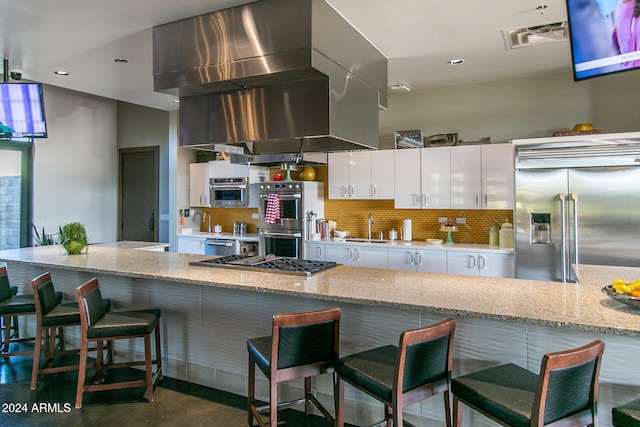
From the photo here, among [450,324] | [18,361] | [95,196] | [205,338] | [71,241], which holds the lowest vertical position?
[18,361]

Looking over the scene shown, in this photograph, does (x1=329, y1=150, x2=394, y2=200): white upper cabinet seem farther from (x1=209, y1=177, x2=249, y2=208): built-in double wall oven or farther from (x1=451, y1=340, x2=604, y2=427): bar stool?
(x1=451, y1=340, x2=604, y2=427): bar stool

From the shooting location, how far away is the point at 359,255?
5262 mm

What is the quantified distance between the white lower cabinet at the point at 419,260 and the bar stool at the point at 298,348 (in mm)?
2849

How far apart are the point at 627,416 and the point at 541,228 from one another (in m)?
2.96

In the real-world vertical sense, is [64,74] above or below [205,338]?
above

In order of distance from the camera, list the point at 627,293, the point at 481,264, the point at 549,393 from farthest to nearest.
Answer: the point at 481,264 < the point at 627,293 < the point at 549,393

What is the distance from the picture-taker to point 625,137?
3951mm

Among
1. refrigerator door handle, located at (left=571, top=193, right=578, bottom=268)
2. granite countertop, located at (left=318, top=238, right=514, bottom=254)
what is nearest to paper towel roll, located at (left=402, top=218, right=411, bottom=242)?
granite countertop, located at (left=318, top=238, right=514, bottom=254)

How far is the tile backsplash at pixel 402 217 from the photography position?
5172 millimetres

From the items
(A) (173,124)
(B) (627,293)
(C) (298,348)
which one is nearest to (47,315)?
(C) (298,348)

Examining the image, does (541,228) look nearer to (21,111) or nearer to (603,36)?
(603,36)

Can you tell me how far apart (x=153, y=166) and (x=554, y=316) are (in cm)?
646

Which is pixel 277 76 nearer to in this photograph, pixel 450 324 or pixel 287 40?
pixel 287 40

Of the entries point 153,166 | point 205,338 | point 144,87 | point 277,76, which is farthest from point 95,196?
point 277,76
